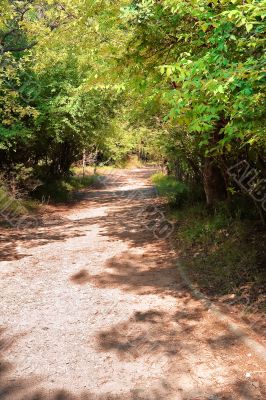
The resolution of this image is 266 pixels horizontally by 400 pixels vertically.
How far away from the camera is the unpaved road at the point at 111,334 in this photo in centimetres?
440

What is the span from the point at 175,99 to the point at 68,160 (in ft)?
68.7

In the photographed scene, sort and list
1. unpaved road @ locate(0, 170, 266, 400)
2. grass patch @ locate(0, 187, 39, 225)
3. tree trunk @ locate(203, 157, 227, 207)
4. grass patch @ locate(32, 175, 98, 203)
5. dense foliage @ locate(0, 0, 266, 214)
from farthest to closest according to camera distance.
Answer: grass patch @ locate(32, 175, 98, 203), grass patch @ locate(0, 187, 39, 225), tree trunk @ locate(203, 157, 227, 207), dense foliage @ locate(0, 0, 266, 214), unpaved road @ locate(0, 170, 266, 400)

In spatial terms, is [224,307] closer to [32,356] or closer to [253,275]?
[253,275]

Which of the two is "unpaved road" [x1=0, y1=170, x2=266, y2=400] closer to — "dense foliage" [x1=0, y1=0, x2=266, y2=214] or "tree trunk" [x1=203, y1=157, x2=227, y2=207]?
"tree trunk" [x1=203, y1=157, x2=227, y2=207]

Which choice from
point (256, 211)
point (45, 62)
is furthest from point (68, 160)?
point (256, 211)

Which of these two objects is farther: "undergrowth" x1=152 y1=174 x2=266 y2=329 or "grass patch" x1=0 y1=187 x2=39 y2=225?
"grass patch" x1=0 y1=187 x2=39 y2=225

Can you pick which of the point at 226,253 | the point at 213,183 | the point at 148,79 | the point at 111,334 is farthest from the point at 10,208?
the point at 111,334

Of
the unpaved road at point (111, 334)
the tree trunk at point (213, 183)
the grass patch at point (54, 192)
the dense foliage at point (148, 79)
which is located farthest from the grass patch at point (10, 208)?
the tree trunk at point (213, 183)

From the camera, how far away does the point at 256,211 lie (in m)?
9.43

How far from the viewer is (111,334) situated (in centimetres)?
571

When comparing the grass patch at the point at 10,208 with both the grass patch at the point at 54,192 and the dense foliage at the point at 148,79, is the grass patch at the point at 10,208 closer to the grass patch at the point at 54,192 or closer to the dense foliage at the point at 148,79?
the dense foliage at the point at 148,79

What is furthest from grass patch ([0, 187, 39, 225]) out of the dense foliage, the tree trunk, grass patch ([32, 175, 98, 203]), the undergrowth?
the tree trunk

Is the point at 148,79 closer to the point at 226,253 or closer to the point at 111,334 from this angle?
the point at 226,253

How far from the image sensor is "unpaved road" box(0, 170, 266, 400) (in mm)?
4402
